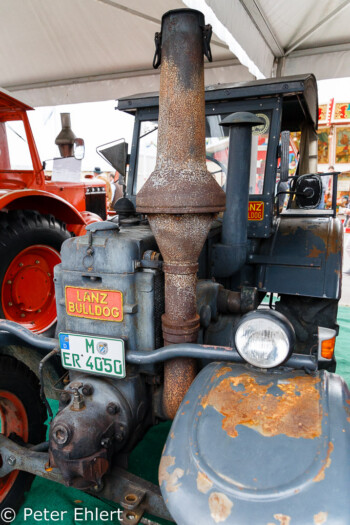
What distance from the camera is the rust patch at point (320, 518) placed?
0.94 m

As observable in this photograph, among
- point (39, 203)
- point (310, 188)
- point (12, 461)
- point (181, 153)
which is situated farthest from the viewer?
point (39, 203)

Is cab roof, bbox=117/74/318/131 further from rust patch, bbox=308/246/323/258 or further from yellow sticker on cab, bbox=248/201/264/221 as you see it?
rust patch, bbox=308/246/323/258

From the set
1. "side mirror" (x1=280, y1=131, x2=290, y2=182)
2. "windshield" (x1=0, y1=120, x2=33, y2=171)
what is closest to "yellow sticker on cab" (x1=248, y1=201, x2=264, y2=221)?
"side mirror" (x1=280, y1=131, x2=290, y2=182)

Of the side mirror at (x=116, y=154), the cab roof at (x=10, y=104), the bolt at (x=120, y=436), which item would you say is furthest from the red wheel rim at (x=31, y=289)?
the bolt at (x=120, y=436)

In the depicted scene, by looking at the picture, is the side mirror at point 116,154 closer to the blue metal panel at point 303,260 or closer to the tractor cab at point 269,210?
the tractor cab at point 269,210

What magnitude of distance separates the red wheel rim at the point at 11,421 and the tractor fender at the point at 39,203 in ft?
5.13

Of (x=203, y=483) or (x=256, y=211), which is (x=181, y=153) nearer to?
(x=203, y=483)

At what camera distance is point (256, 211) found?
9.29 feet

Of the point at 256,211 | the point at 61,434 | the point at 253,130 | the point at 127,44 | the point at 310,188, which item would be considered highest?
the point at 127,44

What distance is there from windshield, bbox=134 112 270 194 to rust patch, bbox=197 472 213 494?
6.45ft

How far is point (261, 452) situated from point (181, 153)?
39.6 inches

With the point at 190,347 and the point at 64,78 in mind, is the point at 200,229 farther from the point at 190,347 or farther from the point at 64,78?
the point at 64,78

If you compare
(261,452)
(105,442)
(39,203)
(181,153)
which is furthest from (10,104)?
(261,452)

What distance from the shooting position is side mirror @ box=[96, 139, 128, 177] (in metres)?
2.83
